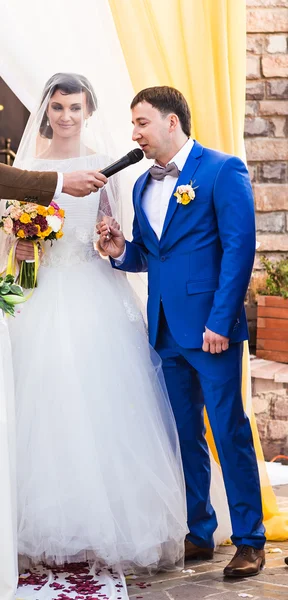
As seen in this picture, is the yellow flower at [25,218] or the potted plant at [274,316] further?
the potted plant at [274,316]

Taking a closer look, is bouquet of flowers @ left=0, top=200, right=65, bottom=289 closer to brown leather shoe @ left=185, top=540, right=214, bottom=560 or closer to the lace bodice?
the lace bodice

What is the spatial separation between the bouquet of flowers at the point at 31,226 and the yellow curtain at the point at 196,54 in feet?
2.80

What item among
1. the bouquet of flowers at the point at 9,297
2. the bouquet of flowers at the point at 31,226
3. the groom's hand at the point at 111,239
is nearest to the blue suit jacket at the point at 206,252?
the groom's hand at the point at 111,239

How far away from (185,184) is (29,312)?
73cm

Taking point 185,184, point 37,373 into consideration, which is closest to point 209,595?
point 37,373

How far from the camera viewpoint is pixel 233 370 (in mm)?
2943

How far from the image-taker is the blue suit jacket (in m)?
2.85

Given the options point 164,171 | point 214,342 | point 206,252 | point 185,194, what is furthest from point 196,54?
Answer: point 214,342

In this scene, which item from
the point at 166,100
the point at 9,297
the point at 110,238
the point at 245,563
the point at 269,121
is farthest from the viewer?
the point at 269,121

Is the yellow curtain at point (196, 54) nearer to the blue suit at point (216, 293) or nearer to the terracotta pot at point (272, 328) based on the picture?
the blue suit at point (216, 293)

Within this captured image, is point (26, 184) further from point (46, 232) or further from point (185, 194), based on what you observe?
point (185, 194)

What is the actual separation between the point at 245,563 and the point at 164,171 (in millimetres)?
1434

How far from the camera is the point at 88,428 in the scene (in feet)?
9.23

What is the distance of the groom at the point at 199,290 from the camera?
9.42 ft
